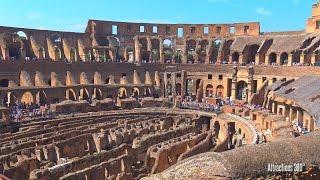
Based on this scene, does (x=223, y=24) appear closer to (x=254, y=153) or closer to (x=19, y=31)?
(x=19, y=31)

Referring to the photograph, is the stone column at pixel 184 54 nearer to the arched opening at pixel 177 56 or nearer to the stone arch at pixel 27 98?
the arched opening at pixel 177 56

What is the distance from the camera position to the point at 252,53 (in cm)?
5375

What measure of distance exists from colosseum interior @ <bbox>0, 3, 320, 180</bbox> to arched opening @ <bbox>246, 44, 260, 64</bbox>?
0.47ft

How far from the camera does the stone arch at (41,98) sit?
Result: 124 ft

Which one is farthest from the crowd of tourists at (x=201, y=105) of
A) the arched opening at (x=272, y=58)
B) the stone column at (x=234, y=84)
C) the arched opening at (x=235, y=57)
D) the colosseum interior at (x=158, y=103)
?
the arched opening at (x=235, y=57)

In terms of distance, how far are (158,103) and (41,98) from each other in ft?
40.9

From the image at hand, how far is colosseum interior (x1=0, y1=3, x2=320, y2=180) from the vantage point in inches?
722

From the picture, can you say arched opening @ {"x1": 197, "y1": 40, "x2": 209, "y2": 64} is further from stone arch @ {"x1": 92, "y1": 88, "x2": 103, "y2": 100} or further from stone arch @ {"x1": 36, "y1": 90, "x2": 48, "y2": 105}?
stone arch @ {"x1": 36, "y1": 90, "x2": 48, "y2": 105}

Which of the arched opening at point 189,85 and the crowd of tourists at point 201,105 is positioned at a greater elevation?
the arched opening at point 189,85

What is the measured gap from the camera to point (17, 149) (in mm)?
23234

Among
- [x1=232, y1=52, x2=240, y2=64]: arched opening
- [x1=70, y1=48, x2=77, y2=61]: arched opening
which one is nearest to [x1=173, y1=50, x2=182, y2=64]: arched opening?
[x1=232, y1=52, x2=240, y2=64]: arched opening

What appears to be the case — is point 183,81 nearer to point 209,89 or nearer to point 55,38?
point 209,89

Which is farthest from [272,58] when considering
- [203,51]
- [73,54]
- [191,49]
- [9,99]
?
[9,99]

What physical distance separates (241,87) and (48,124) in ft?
92.6
